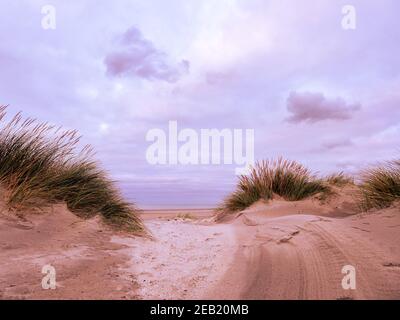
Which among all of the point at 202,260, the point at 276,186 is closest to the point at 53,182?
the point at 202,260

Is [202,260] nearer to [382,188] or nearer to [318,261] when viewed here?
[318,261]

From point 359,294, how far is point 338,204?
802 centimetres

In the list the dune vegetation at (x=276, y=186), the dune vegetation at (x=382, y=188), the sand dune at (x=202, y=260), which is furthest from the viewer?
the dune vegetation at (x=276, y=186)

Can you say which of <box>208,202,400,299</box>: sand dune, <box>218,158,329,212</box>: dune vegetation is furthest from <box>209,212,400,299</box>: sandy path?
<box>218,158,329,212</box>: dune vegetation

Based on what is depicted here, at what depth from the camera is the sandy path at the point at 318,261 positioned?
3504 millimetres

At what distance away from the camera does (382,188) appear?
625 centimetres

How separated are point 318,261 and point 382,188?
8.95ft

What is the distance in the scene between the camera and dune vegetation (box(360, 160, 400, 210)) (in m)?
6.01

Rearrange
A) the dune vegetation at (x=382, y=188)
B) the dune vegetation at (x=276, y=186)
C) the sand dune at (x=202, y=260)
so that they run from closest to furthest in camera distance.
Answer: the sand dune at (x=202, y=260) < the dune vegetation at (x=382, y=188) < the dune vegetation at (x=276, y=186)

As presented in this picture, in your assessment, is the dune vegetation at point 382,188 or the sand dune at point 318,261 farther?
the dune vegetation at point 382,188

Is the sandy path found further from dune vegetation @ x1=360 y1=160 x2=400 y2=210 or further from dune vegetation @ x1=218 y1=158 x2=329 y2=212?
dune vegetation @ x1=218 y1=158 x2=329 y2=212

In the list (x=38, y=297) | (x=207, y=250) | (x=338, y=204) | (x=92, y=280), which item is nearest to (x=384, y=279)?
(x=207, y=250)

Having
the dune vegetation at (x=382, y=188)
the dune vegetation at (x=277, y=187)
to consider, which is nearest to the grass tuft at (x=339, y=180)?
the dune vegetation at (x=277, y=187)

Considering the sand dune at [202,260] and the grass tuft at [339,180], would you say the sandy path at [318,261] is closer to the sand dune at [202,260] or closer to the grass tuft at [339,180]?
the sand dune at [202,260]
